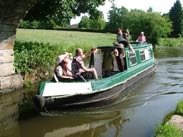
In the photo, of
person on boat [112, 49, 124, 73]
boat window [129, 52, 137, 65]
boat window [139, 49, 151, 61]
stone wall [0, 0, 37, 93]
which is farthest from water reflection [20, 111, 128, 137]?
boat window [139, 49, 151, 61]

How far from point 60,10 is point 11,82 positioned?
550 centimetres

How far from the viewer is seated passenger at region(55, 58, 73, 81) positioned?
11141 mm

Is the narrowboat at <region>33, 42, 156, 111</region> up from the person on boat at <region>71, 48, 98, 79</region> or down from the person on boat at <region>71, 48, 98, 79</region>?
down

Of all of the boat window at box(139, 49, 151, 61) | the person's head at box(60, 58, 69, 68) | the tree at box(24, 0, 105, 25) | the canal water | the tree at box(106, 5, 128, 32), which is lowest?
the canal water

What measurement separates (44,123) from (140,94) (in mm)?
5465

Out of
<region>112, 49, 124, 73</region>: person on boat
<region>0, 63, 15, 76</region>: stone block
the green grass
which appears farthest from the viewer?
the green grass

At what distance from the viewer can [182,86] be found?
16.0 metres

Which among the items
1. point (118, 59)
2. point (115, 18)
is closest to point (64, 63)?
point (118, 59)

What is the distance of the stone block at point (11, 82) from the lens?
44.4ft

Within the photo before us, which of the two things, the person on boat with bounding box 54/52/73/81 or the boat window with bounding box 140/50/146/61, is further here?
the boat window with bounding box 140/50/146/61

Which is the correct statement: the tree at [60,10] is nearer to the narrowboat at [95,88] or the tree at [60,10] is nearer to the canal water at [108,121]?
the narrowboat at [95,88]

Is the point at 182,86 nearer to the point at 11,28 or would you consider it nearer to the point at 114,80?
the point at 114,80

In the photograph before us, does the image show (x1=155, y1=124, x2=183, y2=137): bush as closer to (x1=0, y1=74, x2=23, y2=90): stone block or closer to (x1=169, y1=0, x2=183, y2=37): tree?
(x1=0, y1=74, x2=23, y2=90): stone block

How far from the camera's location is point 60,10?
17.9 m
